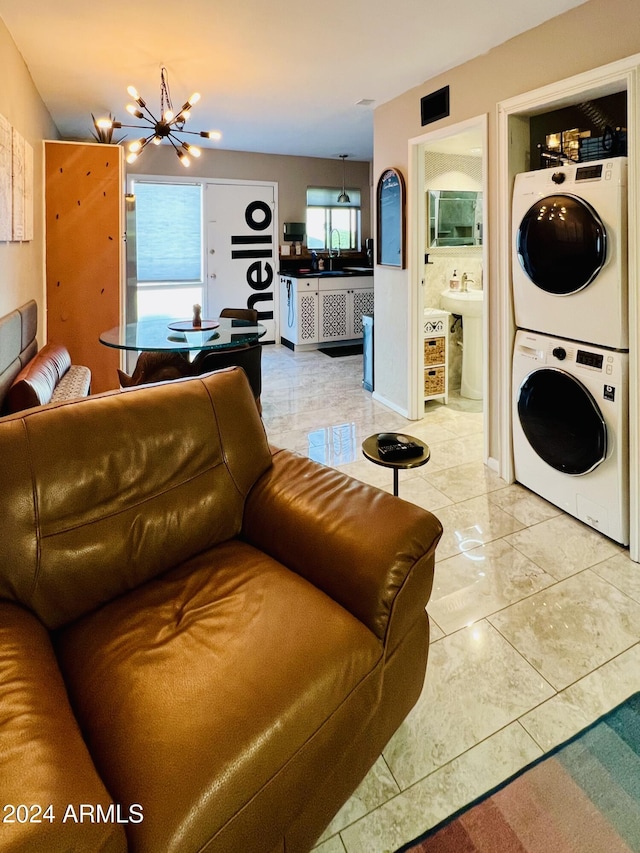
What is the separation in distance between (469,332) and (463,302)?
33cm

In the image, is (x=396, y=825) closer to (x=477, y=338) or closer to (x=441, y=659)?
(x=441, y=659)

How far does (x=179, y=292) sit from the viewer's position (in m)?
6.58

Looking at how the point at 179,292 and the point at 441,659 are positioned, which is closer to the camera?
the point at 441,659

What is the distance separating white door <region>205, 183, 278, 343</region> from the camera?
6539 mm

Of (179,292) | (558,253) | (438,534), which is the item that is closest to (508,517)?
(558,253)

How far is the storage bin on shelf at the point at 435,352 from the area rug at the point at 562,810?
320 centimetres

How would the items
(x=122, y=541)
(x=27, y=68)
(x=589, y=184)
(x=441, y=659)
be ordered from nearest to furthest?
1. (x=122, y=541)
2. (x=441, y=659)
3. (x=589, y=184)
4. (x=27, y=68)

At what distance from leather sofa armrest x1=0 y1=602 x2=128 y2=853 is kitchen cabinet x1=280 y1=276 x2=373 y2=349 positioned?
5875 mm

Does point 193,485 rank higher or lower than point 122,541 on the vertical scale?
higher

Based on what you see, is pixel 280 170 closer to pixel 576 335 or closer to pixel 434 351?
pixel 434 351

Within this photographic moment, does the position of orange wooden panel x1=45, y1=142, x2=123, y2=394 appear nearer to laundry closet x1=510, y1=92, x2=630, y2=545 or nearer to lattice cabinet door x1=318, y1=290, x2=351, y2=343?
lattice cabinet door x1=318, y1=290, x2=351, y2=343

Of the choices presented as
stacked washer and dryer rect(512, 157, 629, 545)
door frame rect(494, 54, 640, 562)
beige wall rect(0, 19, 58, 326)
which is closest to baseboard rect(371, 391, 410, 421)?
door frame rect(494, 54, 640, 562)

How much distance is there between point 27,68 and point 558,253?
3455 mm

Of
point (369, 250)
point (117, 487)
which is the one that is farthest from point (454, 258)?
point (117, 487)
